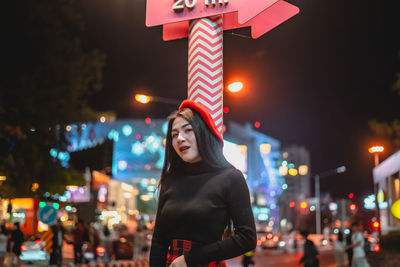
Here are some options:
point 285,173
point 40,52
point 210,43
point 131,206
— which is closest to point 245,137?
point 285,173

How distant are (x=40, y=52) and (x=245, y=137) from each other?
9278 cm

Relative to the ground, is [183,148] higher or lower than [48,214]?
higher

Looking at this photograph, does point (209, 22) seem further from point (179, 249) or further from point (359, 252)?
point (359, 252)

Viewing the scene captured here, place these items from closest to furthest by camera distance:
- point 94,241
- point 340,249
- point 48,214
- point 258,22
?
1. point 258,22
2. point 48,214
3. point 340,249
4. point 94,241

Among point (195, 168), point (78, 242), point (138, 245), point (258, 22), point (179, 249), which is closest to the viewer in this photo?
point (179, 249)

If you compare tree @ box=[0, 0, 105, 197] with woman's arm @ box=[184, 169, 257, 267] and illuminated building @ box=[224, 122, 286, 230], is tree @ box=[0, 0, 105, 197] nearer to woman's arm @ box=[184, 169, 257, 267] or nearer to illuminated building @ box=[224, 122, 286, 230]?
woman's arm @ box=[184, 169, 257, 267]

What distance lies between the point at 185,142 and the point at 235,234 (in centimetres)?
67

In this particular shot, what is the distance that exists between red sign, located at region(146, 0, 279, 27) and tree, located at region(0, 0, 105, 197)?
9.14 metres

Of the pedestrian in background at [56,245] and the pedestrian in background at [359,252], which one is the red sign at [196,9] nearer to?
the pedestrian in background at [359,252]

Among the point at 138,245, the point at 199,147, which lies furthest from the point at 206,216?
the point at 138,245

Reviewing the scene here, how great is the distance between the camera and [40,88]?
1716 centimetres

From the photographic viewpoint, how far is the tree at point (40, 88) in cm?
1412

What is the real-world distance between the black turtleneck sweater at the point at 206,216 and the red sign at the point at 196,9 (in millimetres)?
2519

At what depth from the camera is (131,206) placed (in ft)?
205
